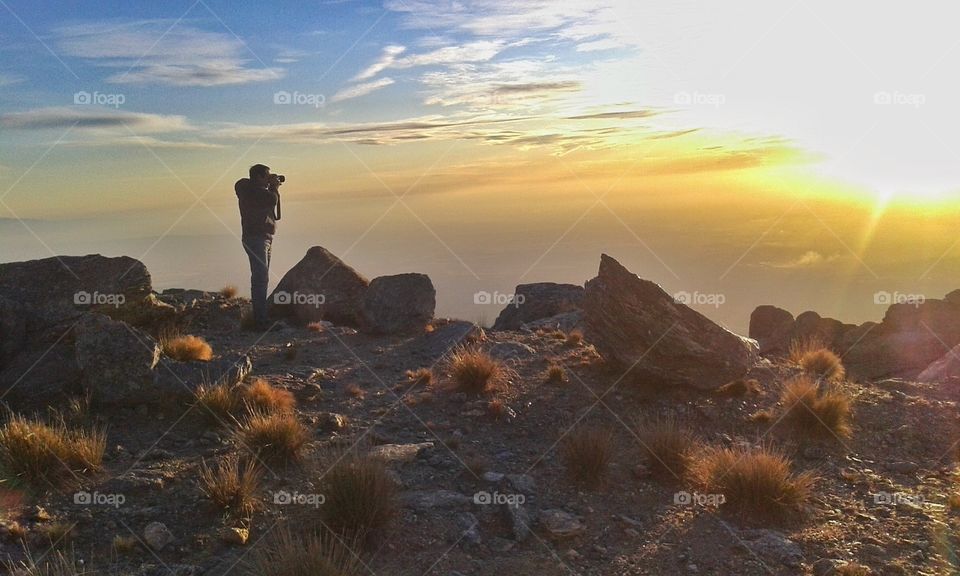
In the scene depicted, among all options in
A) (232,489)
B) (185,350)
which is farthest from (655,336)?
(185,350)

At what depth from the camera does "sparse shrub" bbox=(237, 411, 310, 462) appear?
28.3ft

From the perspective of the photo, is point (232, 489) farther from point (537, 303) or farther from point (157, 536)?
point (537, 303)

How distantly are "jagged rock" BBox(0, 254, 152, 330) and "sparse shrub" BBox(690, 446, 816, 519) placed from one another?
10.4 metres

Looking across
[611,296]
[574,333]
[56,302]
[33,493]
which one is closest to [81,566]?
[33,493]

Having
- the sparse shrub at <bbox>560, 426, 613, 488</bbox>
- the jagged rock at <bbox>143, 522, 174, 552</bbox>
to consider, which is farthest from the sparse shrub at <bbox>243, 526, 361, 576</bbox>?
the sparse shrub at <bbox>560, 426, 613, 488</bbox>

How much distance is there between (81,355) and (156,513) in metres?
3.76

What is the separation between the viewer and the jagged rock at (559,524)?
7785 millimetres

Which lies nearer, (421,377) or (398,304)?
(421,377)

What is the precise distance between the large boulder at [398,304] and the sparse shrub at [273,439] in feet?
24.0

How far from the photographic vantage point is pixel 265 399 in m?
10.1

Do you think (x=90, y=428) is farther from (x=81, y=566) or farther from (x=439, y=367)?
(x=439, y=367)

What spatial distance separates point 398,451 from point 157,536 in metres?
3.21

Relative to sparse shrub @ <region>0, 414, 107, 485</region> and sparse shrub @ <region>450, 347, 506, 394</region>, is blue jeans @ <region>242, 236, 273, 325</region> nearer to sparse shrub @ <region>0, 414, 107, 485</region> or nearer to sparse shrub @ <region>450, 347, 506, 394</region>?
sparse shrub @ <region>450, 347, 506, 394</region>

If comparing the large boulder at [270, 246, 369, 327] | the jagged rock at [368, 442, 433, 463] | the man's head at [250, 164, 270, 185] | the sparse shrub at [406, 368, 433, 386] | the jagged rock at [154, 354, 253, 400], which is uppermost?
the man's head at [250, 164, 270, 185]
